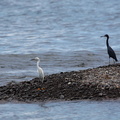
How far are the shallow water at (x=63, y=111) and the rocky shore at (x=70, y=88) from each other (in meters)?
0.44

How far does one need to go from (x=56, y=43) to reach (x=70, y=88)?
15.7m

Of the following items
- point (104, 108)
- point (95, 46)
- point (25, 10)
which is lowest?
point (104, 108)

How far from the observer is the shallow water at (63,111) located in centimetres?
1249

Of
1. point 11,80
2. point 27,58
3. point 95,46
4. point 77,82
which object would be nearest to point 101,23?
point 95,46

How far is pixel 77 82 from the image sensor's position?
15062 mm

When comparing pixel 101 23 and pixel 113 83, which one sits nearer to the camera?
pixel 113 83

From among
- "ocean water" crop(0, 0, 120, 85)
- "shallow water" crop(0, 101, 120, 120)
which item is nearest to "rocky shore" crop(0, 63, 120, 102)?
"shallow water" crop(0, 101, 120, 120)

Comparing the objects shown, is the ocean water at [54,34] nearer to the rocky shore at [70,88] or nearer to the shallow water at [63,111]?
the rocky shore at [70,88]

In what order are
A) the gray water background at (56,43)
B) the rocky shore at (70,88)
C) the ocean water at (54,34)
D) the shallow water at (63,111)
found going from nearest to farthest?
1. the shallow water at (63,111)
2. the gray water background at (56,43)
3. the rocky shore at (70,88)
4. the ocean water at (54,34)

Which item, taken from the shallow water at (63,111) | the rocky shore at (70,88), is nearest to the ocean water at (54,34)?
the rocky shore at (70,88)

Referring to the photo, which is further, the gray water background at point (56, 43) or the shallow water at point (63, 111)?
the gray water background at point (56, 43)

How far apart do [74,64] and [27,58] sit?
3.00 m

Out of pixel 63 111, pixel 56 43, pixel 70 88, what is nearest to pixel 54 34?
pixel 56 43

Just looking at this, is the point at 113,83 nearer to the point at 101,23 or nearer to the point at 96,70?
the point at 96,70
